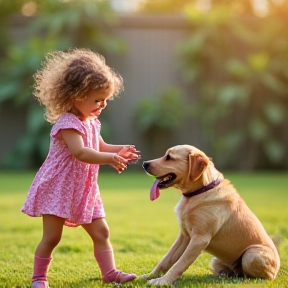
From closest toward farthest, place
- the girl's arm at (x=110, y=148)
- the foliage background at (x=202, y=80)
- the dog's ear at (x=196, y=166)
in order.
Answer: the dog's ear at (x=196, y=166) → the girl's arm at (x=110, y=148) → the foliage background at (x=202, y=80)

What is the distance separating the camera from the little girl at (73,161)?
158 inches

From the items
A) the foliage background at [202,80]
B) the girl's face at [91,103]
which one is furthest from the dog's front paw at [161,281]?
the foliage background at [202,80]

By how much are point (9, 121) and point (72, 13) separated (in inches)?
94.3

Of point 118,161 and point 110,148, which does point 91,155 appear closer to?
point 118,161

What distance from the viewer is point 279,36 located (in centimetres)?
1368

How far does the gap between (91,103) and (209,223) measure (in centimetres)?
98

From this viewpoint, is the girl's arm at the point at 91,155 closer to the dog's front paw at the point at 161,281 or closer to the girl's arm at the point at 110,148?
the girl's arm at the point at 110,148

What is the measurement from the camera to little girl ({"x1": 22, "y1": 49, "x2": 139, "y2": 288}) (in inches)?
158

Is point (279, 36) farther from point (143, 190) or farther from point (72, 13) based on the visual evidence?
point (143, 190)

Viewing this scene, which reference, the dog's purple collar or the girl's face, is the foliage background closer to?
the dog's purple collar

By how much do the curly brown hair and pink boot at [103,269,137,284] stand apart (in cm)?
96

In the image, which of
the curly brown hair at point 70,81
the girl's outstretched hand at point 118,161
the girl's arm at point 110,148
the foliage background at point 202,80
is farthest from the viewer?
the foliage background at point 202,80

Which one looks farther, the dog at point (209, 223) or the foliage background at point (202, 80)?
the foliage background at point (202, 80)

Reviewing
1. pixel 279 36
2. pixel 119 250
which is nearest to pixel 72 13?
pixel 279 36
